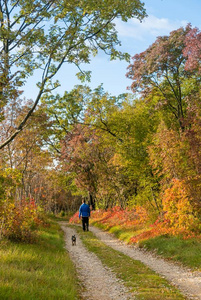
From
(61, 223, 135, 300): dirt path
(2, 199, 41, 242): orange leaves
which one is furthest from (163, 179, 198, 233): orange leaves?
(2, 199, 41, 242): orange leaves

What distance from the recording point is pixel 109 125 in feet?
69.1

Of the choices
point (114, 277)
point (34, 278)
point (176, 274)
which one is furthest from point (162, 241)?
point (34, 278)

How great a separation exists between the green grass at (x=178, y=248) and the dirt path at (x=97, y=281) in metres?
2.66

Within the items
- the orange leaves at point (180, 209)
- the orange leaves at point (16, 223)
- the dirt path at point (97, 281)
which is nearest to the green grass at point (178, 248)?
the orange leaves at point (180, 209)

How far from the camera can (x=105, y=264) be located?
9656 millimetres

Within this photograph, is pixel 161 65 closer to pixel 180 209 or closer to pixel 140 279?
pixel 180 209

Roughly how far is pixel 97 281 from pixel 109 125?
14.5m

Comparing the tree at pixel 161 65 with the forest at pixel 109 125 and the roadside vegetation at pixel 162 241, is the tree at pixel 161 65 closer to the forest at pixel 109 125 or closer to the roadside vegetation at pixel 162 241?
the forest at pixel 109 125

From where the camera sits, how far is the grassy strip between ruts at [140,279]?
5895mm

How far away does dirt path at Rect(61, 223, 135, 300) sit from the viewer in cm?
629

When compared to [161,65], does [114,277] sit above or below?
below

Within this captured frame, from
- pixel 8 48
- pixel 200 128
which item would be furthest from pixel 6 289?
pixel 200 128

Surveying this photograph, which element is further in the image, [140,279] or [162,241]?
[162,241]

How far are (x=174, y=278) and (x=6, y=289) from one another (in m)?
4.70
